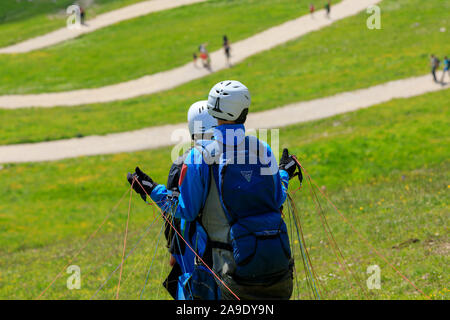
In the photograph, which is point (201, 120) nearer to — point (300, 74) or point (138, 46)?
point (300, 74)

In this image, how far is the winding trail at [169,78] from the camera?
152ft

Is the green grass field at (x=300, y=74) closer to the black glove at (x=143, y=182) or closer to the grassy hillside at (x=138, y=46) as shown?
the grassy hillside at (x=138, y=46)

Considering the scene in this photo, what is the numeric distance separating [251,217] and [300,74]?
40810mm

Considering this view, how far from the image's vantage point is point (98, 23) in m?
64.2

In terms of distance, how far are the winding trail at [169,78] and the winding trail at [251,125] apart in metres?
10.8

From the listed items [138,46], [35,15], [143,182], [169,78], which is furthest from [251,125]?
[35,15]

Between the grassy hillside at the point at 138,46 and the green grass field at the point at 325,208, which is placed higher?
the grassy hillside at the point at 138,46

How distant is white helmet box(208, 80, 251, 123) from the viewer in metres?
4.91

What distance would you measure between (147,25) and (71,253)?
4773cm

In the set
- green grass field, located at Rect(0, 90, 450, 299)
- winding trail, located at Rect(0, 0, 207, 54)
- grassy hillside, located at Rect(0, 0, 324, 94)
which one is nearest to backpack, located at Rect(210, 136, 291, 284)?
green grass field, located at Rect(0, 90, 450, 299)

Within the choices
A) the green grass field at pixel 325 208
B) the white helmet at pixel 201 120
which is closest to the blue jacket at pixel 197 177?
the white helmet at pixel 201 120

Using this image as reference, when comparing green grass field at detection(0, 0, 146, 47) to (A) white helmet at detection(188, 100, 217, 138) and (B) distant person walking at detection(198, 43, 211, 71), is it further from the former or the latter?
(A) white helmet at detection(188, 100, 217, 138)

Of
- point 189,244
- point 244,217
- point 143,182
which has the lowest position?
point 189,244
